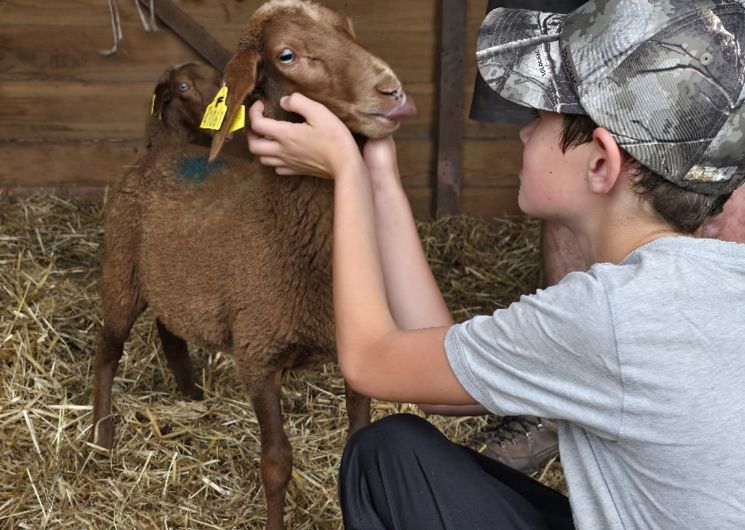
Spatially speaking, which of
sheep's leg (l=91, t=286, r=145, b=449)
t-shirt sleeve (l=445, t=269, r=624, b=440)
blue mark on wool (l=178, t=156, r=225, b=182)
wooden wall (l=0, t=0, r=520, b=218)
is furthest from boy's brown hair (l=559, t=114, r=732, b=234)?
wooden wall (l=0, t=0, r=520, b=218)

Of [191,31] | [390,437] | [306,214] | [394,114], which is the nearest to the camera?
[390,437]

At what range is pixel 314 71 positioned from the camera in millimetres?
2453

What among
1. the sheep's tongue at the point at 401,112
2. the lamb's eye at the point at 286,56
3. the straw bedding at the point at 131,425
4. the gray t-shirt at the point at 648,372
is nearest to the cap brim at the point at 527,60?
the gray t-shirt at the point at 648,372

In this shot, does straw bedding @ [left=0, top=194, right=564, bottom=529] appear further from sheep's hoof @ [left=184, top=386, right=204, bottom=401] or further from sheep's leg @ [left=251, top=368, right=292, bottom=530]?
sheep's leg @ [left=251, top=368, right=292, bottom=530]

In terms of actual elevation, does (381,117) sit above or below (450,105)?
above

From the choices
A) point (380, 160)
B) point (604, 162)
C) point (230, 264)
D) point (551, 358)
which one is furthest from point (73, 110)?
point (551, 358)

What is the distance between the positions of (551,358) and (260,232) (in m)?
1.38

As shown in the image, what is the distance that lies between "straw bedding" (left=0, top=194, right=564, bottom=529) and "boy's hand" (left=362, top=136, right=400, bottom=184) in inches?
47.9

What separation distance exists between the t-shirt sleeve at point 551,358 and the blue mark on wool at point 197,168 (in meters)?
1.67

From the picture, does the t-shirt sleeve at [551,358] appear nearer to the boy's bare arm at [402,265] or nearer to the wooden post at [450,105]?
the boy's bare arm at [402,265]

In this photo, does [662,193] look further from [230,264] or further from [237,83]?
[230,264]

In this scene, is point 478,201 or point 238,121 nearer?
point 238,121

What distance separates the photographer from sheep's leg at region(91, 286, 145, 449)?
3.33 m

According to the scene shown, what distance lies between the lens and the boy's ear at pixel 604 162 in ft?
5.29
